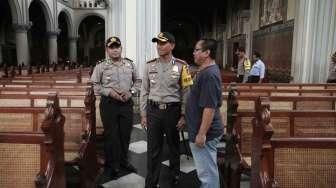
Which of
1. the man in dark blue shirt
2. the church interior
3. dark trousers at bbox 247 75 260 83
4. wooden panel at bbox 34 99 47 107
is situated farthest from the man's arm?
dark trousers at bbox 247 75 260 83

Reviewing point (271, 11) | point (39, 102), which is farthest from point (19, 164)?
point (271, 11)

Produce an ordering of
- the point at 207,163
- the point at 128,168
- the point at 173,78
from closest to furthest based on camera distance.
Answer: the point at 207,163, the point at 173,78, the point at 128,168

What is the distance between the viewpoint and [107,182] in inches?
147

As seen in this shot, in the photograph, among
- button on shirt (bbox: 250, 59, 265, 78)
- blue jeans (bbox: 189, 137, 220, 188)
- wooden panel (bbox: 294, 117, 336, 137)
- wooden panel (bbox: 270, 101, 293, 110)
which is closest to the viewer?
blue jeans (bbox: 189, 137, 220, 188)

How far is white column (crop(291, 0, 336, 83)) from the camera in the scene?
838 cm

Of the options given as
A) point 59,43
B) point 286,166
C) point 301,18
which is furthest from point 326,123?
point 59,43

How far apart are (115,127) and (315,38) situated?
651 cm

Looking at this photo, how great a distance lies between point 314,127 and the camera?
3250mm

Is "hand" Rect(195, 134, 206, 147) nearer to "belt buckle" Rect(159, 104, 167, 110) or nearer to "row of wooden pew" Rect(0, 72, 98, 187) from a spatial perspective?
"belt buckle" Rect(159, 104, 167, 110)

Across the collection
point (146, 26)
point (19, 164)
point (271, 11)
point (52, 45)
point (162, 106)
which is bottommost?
point (19, 164)

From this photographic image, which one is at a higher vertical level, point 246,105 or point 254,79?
point 254,79

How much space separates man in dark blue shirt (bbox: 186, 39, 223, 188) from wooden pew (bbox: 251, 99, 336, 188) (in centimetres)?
40

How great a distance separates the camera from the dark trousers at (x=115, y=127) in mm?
3834

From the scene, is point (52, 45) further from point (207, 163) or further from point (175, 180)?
point (207, 163)
